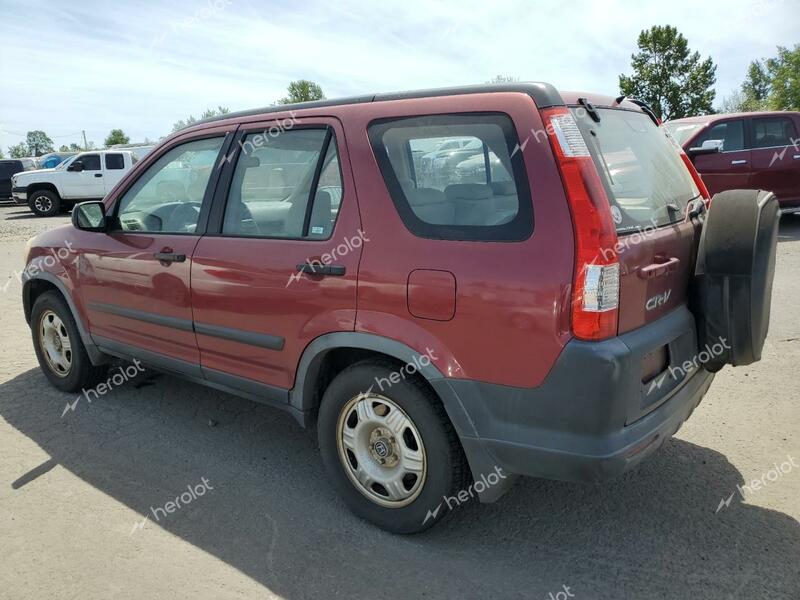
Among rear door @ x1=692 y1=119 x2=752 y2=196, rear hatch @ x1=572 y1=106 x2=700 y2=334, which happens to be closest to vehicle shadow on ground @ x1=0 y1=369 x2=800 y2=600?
rear hatch @ x1=572 y1=106 x2=700 y2=334

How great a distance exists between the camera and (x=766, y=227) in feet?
8.86

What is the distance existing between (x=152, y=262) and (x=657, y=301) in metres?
2.76

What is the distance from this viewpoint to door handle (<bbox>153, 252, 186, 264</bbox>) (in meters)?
3.55

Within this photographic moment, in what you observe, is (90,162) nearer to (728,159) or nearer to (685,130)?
(685,130)

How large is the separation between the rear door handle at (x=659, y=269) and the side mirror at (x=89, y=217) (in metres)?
3.28

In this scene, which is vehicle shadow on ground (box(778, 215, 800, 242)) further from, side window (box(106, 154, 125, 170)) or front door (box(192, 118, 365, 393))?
side window (box(106, 154, 125, 170))

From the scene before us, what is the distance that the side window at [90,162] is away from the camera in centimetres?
2009

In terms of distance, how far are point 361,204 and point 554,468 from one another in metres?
1.36

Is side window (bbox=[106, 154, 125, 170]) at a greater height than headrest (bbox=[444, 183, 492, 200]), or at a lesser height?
greater

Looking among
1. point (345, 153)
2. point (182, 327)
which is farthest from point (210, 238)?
point (345, 153)
